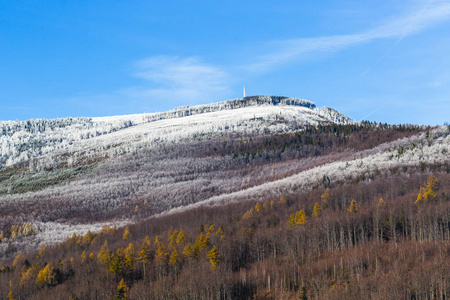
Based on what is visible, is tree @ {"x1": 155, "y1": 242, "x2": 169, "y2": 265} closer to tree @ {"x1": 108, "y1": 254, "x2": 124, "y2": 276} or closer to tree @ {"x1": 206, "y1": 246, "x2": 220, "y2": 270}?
tree @ {"x1": 108, "y1": 254, "x2": 124, "y2": 276}

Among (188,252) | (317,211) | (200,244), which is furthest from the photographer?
(317,211)

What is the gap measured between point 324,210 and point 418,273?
61.2m

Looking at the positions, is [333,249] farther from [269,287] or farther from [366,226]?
[269,287]

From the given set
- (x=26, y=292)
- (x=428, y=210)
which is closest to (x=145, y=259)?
(x=26, y=292)

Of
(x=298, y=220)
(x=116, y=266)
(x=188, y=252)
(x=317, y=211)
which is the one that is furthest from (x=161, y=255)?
(x=317, y=211)

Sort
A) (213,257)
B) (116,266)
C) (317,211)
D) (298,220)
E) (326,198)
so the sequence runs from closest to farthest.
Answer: (213,257) < (116,266) < (298,220) < (317,211) < (326,198)

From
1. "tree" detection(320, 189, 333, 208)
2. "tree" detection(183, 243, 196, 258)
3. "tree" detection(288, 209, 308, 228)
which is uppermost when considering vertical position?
"tree" detection(320, 189, 333, 208)

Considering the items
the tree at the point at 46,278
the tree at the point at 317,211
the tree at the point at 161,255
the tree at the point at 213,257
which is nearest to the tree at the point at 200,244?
the tree at the point at 213,257

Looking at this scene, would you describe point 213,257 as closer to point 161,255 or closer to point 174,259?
point 174,259

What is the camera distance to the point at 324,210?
140 m

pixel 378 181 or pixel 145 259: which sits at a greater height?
pixel 378 181

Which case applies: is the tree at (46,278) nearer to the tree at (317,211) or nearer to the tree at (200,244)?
the tree at (200,244)

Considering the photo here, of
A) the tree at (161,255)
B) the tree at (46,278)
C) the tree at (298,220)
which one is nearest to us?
the tree at (161,255)

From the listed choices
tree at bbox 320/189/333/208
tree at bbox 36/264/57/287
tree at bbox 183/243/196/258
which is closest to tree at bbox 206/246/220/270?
tree at bbox 183/243/196/258
